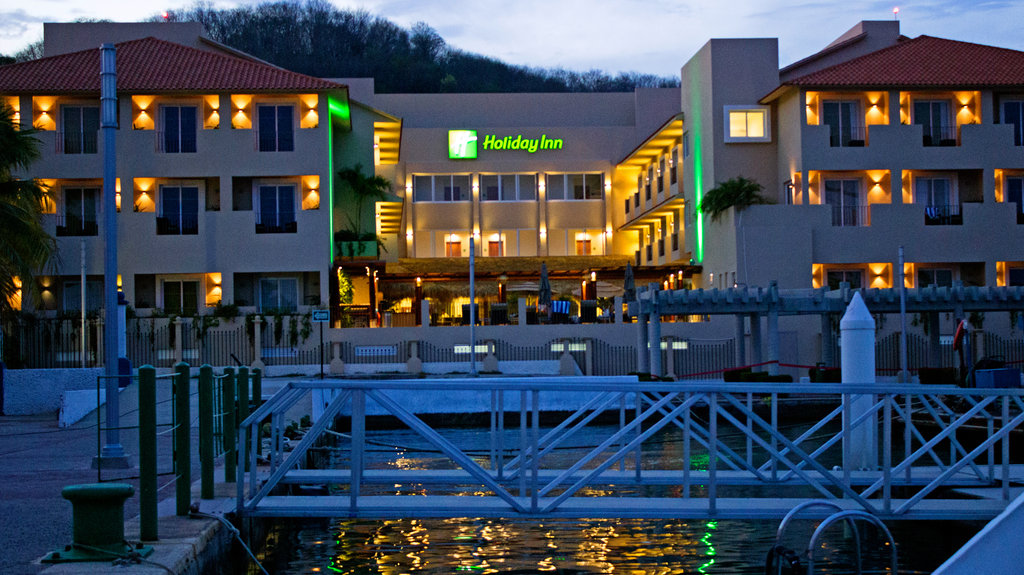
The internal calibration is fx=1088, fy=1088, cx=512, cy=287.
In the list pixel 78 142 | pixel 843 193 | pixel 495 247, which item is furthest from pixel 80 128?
pixel 843 193

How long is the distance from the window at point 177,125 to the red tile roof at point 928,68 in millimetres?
23414

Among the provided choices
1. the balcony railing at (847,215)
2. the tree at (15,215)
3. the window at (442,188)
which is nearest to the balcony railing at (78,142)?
the tree at (15,215)

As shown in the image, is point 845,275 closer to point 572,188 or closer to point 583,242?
point 583,242

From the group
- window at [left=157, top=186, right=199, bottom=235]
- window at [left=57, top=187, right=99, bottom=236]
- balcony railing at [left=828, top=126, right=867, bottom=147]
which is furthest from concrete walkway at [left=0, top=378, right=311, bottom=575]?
balcony railing at [left=828, top=126, right=867, bottom=147]

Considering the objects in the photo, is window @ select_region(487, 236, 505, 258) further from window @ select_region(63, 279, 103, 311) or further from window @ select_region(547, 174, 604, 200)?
window @ select_region(63, 279, 103, 311)

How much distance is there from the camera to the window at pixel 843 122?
43719 millimetres

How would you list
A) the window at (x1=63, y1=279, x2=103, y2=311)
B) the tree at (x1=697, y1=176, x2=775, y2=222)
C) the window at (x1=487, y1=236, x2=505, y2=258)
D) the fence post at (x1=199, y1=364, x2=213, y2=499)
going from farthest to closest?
the window at (x1=487, y1=236, x2=505, y2=258) → the window at (x1=63, y1=279, x2=103, y2=311) → the tree at (x1=697, y1=176, x2=775, y2=222) → the fence post at (x1=199, y1=364, x2=213, y2=499)

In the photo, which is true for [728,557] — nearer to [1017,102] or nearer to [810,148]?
[810,148]

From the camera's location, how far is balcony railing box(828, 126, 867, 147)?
143ft

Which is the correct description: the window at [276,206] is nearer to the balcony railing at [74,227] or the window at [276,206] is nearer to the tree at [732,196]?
the balcony railing at [74,227]

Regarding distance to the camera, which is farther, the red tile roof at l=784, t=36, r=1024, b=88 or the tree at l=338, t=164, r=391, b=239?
the tree at l=338, t=164, r=391, b=239

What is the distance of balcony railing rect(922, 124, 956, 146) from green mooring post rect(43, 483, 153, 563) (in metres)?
41.4

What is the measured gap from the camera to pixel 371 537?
1423 cm

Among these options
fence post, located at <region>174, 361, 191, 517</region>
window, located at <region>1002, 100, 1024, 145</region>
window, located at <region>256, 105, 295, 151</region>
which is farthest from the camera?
window, located at <region>1002, 100, 1024, 145</region>
